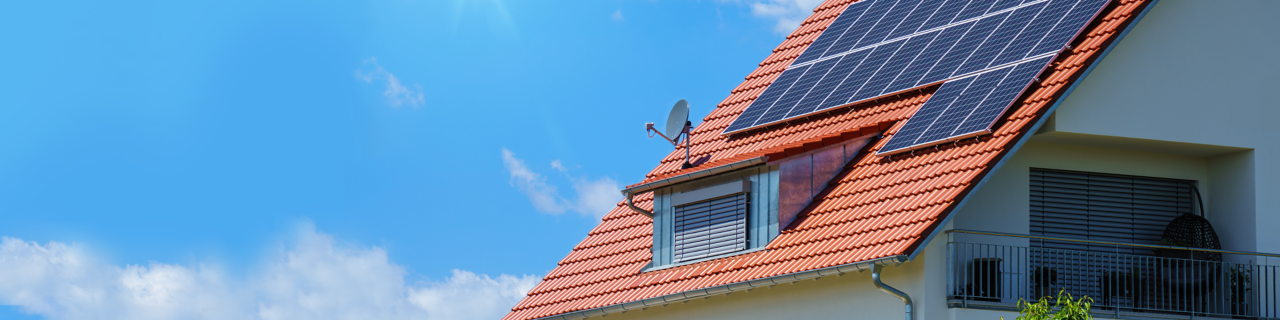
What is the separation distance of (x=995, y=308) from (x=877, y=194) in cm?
194

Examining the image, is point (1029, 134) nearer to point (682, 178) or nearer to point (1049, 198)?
point (1049, 198)

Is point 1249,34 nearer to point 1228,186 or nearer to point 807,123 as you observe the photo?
point 1228,186

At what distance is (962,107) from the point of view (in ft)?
49.9

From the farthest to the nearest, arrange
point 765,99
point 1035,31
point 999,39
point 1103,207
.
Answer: point 765,99 < point 1103,207 < point 999,39 < point 1035,31

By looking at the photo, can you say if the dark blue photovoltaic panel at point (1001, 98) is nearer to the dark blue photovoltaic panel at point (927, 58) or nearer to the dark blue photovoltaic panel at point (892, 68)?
the dark blue photovoltaic panel at point (927, 58)

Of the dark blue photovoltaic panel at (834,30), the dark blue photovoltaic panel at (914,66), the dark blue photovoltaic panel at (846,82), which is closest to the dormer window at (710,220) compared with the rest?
the dark blue photovoltaic panel at (846,82)

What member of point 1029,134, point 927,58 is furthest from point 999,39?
point 1029,134

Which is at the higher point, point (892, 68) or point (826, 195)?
point (892, 68)

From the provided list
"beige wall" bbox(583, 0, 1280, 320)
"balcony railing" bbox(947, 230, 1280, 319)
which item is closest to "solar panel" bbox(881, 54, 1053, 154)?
"beige wall" bbox(583, 0, 1280, 320)

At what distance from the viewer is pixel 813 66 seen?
63.1 ft

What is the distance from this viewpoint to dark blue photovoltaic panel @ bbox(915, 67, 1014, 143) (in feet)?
49.1

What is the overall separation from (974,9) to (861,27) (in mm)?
2276

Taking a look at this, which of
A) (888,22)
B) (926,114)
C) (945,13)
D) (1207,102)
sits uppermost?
(888,22)

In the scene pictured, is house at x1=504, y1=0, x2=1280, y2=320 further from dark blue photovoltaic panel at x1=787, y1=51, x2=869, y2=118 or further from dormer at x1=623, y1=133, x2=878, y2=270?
dark blue photovoltaic panel at x1=787, y1=51, x2=869, y2=118
